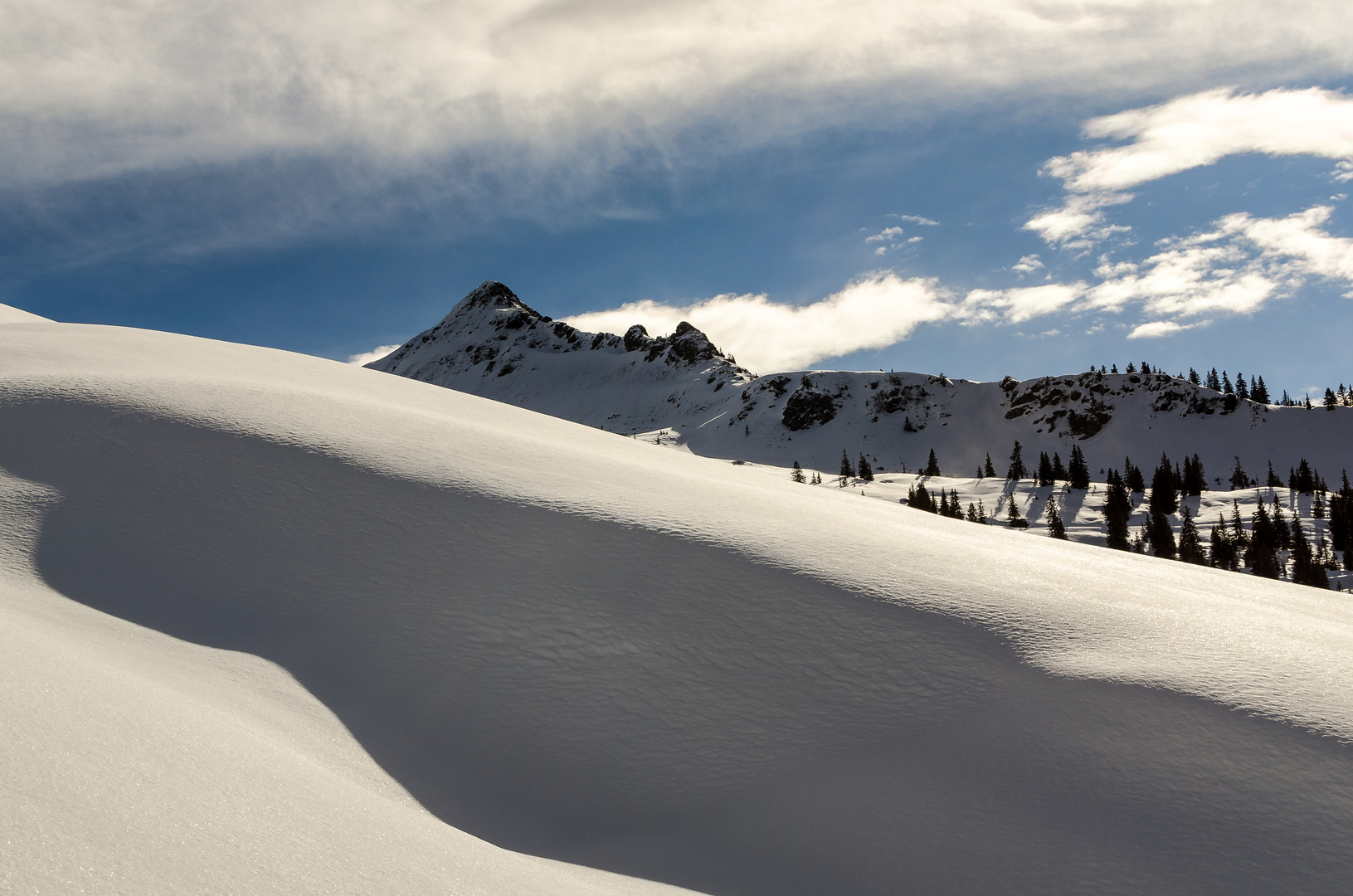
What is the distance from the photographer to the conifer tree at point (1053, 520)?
→ 283 ft

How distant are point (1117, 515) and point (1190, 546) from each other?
28.8 ft

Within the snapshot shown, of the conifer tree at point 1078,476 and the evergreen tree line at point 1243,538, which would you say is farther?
the conifer tree at point 1078,476

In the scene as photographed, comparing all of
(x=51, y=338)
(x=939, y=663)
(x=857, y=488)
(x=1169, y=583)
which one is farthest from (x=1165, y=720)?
(x=857, y=488)

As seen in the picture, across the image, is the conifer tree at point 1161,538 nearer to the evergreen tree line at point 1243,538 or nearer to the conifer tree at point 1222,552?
the evergreen tree line at point 1243,538

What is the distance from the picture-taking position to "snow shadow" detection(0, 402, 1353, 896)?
6.56 metres

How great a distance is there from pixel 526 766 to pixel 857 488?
11148 cm

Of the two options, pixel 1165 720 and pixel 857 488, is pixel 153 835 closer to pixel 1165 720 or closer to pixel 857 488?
pixel 1165 720

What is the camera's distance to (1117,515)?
303 feet

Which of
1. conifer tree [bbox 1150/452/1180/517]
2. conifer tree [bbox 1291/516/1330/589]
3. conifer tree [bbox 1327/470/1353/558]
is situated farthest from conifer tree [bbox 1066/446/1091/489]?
conifer tree [bbox 1291/516/1330/589]

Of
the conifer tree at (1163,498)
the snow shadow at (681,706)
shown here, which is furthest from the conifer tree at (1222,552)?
the snow shadow at (681,706)

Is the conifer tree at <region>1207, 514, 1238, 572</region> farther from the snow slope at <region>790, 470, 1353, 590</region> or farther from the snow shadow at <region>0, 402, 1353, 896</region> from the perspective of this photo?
the snow shadow at <region>0, 402, 1353, 896</region>

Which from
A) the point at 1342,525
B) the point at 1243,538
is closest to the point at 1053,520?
the point at 1243,538

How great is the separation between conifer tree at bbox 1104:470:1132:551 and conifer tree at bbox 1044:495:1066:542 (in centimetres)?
542

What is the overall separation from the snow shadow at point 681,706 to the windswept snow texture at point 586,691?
0.11 ft
